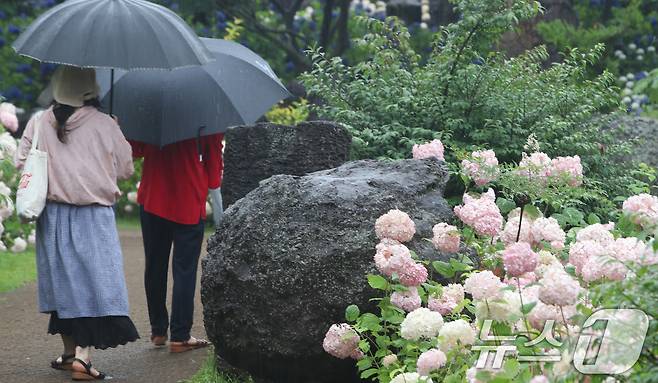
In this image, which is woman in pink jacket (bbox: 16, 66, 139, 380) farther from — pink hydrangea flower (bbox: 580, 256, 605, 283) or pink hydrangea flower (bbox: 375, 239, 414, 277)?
pink hydrangea flower (bbox: 580, 256, 605, 283)

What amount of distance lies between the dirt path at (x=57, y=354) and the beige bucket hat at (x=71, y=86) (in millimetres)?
1374

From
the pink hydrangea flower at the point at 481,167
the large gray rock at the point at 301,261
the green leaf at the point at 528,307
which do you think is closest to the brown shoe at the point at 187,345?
A: the large gray rock at the point at 301,261

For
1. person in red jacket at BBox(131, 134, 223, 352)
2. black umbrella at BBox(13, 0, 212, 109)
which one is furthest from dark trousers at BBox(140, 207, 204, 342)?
black umbrella at BBox(13, 0, 212, 109)

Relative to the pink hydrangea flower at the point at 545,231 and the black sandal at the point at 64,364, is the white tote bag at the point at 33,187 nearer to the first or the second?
the black sandal at the point at 64,364

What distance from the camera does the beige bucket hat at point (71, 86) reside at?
5641 millimetres

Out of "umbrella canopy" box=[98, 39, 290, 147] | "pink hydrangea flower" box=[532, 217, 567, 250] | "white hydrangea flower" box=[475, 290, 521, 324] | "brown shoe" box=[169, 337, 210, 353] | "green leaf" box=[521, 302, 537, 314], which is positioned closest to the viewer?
"green leaf" box=[521, 302, 537, 314]

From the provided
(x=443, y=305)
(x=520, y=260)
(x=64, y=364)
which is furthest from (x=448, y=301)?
(x=64, y=364)

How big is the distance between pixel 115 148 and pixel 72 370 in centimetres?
113

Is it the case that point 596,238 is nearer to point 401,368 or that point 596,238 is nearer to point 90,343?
point 401,368

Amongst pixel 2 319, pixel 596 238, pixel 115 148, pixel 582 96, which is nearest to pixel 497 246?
pixel 596 238

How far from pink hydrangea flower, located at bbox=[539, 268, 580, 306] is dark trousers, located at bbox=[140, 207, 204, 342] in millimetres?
3628

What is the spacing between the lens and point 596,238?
3.57 meters

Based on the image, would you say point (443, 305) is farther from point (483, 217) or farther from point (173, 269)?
point (173, 269)

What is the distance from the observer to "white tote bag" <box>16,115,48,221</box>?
543 centimetres
